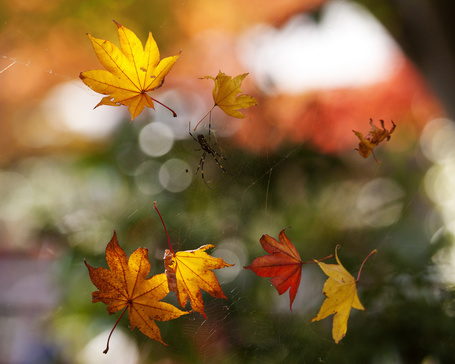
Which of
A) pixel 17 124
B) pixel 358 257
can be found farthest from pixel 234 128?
pixel 17 124

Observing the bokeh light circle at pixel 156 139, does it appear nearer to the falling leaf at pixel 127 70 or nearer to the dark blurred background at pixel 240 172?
the dark blurred background at pixel 240 172

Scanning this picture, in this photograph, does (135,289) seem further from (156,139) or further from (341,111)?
(341,111)

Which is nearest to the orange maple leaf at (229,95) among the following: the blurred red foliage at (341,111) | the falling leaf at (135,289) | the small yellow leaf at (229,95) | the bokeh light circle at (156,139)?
the small yellow leaf at (229,95)

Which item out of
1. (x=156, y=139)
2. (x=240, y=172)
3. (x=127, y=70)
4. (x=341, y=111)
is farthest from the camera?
(x=341, y=111)

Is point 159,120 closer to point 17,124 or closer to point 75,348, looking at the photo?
point 75,348

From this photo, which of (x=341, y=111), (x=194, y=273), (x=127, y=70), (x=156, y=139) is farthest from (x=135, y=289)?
(x=341, y=111)

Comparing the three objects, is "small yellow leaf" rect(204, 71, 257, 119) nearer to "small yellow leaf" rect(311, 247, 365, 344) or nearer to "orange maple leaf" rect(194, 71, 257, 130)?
"orange maple leaf" rect(194, 71, 257, 130)
